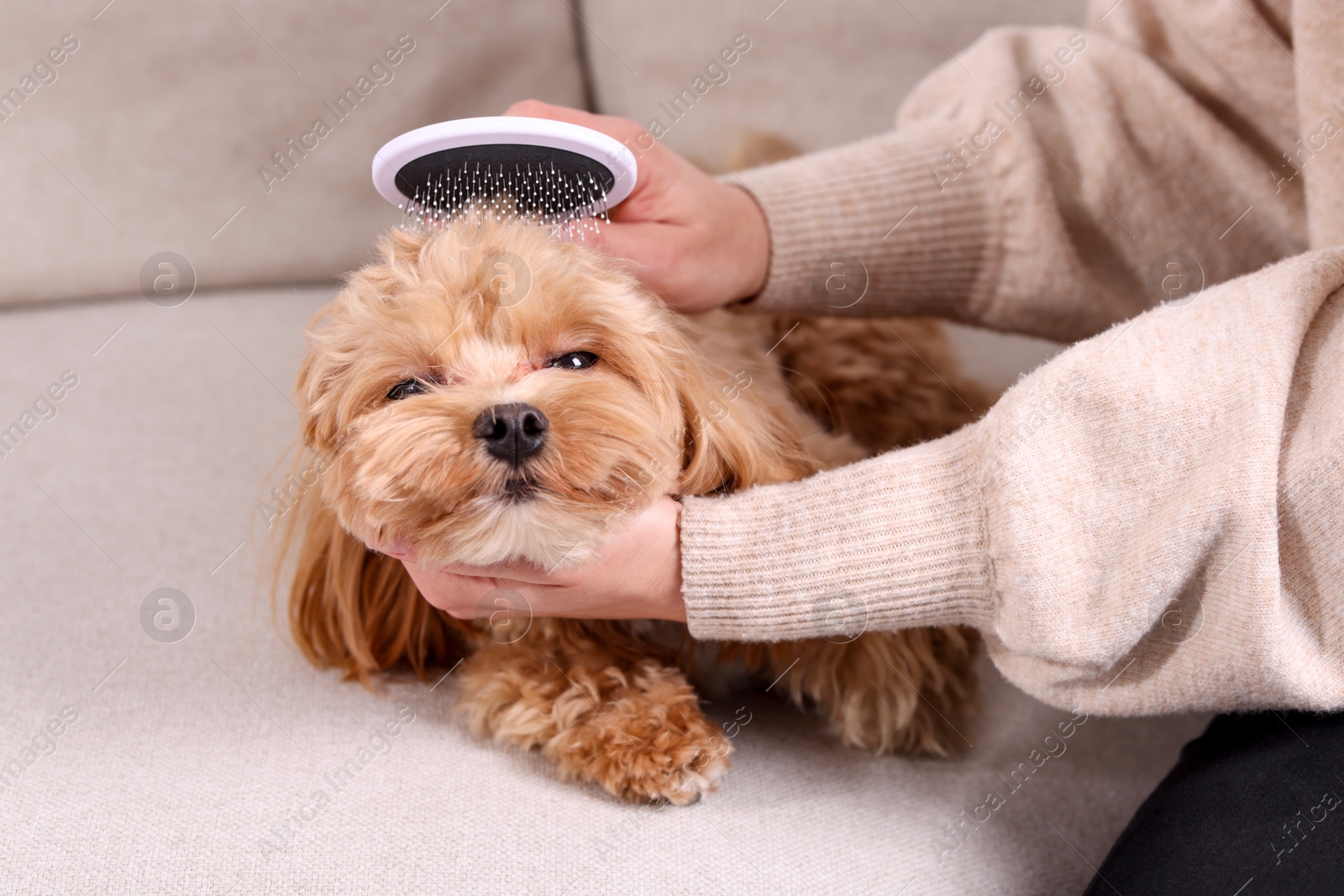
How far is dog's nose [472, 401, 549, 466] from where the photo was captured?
872 millimetres

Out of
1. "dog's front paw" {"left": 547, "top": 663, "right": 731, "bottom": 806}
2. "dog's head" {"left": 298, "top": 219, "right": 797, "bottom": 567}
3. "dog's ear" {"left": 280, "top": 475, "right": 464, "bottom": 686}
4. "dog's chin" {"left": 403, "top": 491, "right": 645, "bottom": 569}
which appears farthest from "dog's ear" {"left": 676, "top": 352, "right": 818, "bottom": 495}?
"dog's ear" {"left": 280, "top": 475, "right": 464, "bottom": 686}

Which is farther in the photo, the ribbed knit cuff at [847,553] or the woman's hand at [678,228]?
the woman's hand at [678,228]

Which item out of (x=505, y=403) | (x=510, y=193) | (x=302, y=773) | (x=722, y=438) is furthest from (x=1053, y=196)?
(x=302, y=773)

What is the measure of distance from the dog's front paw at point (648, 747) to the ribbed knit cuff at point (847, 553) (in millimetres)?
123

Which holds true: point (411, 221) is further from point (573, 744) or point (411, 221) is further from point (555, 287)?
point (573, 744)

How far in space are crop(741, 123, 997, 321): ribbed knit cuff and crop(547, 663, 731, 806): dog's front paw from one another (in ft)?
1.91

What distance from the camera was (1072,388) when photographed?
3.09 feet

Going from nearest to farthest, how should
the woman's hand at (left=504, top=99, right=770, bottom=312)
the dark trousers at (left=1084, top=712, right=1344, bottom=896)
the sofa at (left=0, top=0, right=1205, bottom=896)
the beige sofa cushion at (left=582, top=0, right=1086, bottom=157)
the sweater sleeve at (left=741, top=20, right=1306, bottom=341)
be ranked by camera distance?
the dark trousers at (left=1084, top=712, right=1344, bottom=896) < the sofa at (left=0, top=0, right=1205, bottom=896) < the woman's hand at (left=504, top=99, right=770, bottom=312) < the sweater sleeve at (left=741, top=20, right=1306, bottom=341) < the beige sofa cushion at (left=582, top=0, right=1086, bottom=157)

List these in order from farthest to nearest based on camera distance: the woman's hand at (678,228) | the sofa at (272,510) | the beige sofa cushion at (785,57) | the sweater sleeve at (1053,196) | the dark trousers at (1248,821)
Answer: the beige sofa cushion at (785,57)
the sweater sleeve at (1053,196)
the woman's hand at (678,228)
the sofa at (272,510)
the dark trousers at (1248,821)

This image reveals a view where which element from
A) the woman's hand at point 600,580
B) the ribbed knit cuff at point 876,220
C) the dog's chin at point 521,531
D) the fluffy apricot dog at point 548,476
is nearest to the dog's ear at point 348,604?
the fluffy apricot dog at point 548,476

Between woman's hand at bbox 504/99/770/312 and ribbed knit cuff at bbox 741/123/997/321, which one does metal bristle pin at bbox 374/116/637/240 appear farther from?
ribbed knit cuff at bbox 741/123/997/321

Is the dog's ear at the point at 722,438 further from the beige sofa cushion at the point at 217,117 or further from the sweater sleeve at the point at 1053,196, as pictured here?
the beige sofa cushion at the point at 217,117

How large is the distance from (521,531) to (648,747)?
0.31 meters

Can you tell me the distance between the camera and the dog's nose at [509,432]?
87cm
